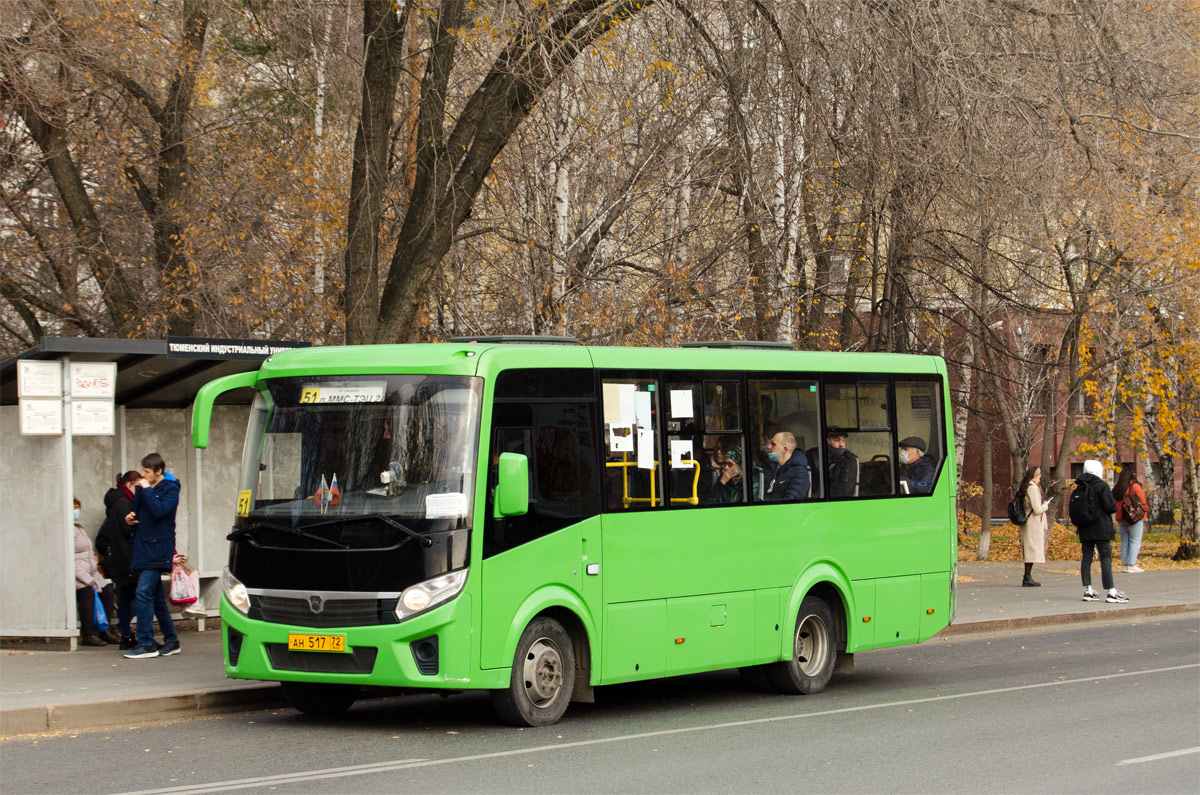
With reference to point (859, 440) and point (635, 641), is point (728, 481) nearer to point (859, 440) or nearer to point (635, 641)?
point (635, 641)

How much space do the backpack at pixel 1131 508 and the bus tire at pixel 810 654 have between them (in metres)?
14.0

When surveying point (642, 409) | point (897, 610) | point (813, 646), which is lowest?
point (813, 646)

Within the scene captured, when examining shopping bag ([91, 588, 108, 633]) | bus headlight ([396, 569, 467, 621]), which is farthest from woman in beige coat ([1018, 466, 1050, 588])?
bus headlight ([396, 569, 467, 621])

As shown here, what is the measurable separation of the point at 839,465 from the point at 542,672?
3748 millimetres

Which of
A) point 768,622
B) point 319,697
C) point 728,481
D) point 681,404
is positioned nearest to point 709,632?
point 768,622

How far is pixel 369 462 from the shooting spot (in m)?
9.88

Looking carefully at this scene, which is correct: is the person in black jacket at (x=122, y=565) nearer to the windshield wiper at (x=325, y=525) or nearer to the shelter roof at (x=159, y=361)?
the shelter roof at (x=159, y=361)

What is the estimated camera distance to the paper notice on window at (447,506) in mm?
9648

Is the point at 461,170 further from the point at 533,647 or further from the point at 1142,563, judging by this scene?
the point at 1142,563

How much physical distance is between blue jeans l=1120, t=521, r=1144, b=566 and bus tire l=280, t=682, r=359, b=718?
1844 centimetres

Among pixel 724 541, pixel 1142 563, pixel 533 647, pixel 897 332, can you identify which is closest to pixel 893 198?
pixel 897 332

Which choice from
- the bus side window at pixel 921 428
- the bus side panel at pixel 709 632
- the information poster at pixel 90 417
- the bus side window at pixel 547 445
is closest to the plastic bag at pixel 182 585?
the information poster at pixel 90 417

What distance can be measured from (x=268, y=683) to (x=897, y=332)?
13.0 metres

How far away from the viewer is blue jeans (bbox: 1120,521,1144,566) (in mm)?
25938
